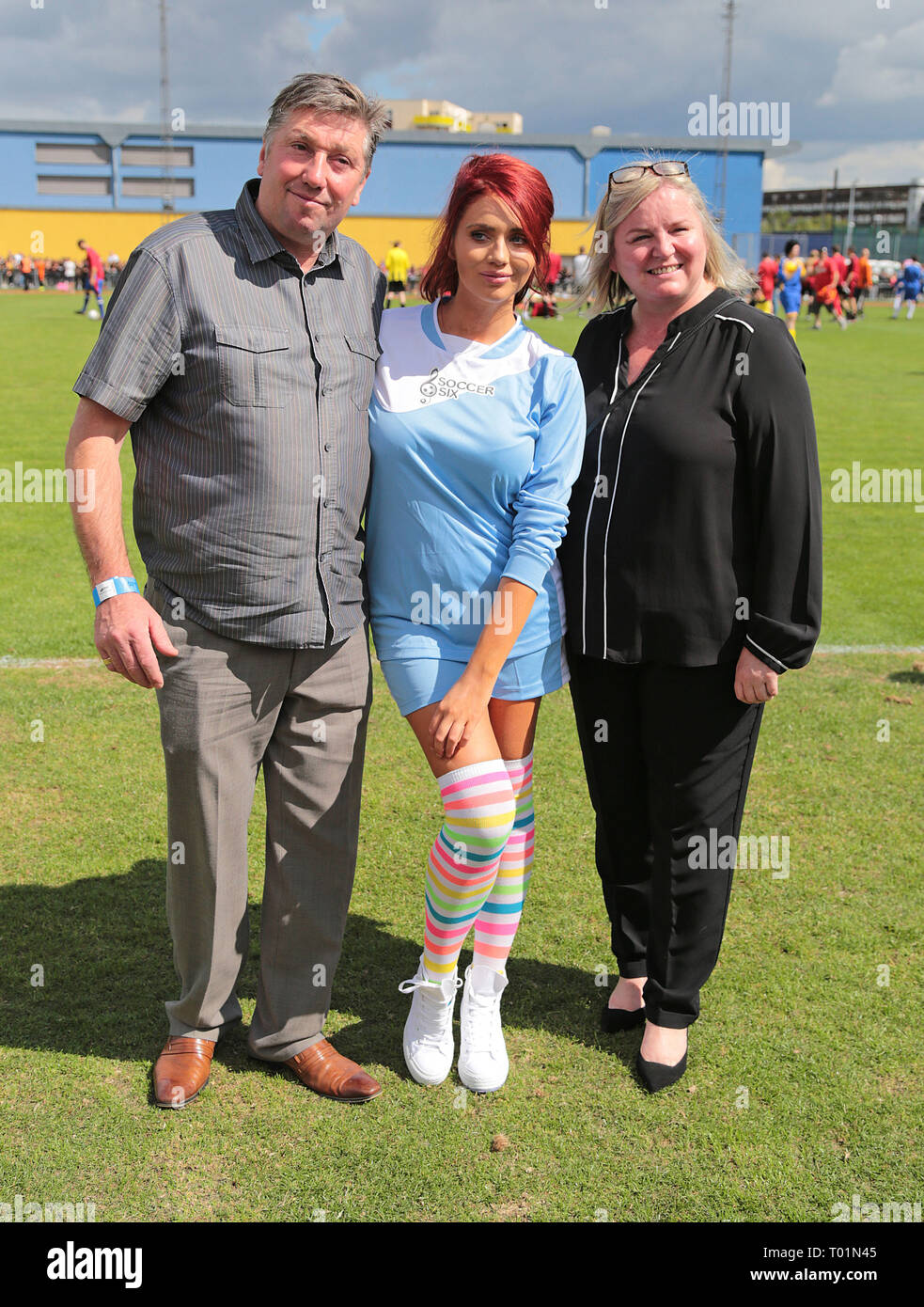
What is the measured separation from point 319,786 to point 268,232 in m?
1.39

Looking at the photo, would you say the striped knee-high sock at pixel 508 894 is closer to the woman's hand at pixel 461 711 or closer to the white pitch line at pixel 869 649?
the woman's hand at pixel 461 711

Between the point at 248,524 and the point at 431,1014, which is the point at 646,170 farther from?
the point at 431,1014

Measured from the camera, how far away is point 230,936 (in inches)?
123

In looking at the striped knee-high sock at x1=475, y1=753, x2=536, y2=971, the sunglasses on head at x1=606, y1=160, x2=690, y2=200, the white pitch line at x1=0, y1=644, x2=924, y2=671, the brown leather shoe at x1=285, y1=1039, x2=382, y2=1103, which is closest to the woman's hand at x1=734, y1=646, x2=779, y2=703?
the striped knee-high sock at x1=475, y1=753, x2=536, y2=971

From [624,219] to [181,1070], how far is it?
Result: 2484 millimetres

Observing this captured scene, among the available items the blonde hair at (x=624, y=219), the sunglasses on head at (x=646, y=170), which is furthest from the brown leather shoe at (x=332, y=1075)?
the sunglasses on head at (x=646, y=170)

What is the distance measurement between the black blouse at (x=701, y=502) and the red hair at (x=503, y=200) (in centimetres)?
41

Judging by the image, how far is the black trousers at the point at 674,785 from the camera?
10.2 ft

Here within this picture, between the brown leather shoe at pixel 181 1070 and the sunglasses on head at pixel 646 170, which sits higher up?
the sunglasses on head at pixel 646 170

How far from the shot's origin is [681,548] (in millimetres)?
2955

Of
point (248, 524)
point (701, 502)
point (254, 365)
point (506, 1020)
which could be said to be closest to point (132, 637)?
point (248, 524)

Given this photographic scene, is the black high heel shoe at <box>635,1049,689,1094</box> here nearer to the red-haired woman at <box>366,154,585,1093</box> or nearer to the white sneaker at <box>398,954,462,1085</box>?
the white sneaker at <box>398,954,462,1085</box>
